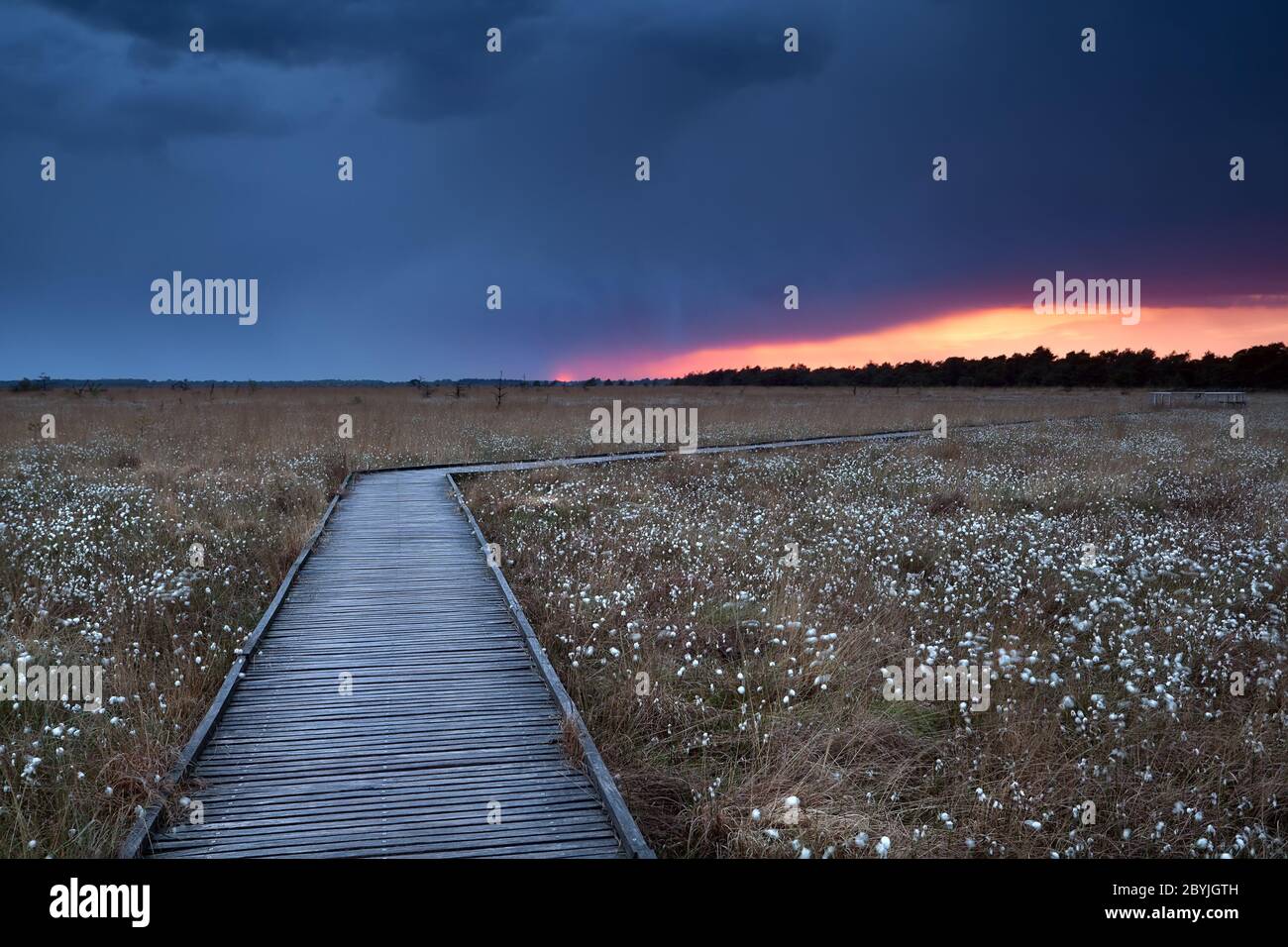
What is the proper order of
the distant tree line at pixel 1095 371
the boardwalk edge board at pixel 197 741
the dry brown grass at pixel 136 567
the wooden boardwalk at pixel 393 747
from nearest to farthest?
the boardwalk edge board at pixel 197 741 → the wooden boardwalk at pixel 393 747 → the dry brown grass at pixel 136 567 → the distant tree line at pixel 1095 371

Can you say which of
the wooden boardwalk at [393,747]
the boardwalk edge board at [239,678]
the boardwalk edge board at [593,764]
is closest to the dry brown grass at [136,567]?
the boardwalk edge board at [239,678]

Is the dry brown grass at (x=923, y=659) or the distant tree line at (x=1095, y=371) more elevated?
the distant tree line at (x=1095, y=371)

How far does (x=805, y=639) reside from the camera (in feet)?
23.9

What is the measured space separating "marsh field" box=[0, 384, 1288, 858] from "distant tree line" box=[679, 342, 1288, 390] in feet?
237

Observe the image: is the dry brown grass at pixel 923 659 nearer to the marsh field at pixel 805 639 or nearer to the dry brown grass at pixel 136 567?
the marsh field at pixel 805 639

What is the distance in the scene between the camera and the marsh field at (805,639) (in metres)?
4.65

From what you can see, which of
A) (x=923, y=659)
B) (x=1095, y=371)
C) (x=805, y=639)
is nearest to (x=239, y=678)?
(x=805, y=639)

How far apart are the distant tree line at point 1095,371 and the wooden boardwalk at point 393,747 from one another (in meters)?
88.1

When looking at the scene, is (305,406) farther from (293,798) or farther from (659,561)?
(293,798)

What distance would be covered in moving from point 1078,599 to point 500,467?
14401 millimetres

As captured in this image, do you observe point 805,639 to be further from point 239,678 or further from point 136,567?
point 136,567

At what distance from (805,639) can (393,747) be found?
13.5ft
